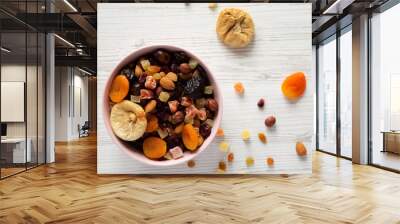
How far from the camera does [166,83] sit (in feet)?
11.2

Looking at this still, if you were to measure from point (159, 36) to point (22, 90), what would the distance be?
2171mm

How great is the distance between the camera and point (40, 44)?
18.9 ft

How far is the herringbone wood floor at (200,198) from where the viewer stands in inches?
108

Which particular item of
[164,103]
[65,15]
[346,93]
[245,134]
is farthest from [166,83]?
[346,93]

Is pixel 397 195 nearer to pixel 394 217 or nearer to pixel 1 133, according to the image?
pixel 394 217

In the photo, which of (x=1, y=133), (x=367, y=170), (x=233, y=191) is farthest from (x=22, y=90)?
(x=367, y=170)

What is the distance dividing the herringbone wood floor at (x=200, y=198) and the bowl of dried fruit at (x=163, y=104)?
462 mm

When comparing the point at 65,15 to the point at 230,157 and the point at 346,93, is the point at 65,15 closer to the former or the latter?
the point at 230,157

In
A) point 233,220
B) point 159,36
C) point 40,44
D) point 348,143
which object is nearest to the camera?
point 233,220

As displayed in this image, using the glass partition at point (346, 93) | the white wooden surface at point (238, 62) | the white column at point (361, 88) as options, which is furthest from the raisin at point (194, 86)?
the glass partition at point (346, 93)

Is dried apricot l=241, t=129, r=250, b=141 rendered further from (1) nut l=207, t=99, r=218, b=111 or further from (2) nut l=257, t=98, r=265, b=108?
(1) nut l=207, t=99, r=218, b=111

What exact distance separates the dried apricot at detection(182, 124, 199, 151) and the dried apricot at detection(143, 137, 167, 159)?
20 cm

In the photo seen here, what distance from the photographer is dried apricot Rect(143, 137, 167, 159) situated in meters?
3.38

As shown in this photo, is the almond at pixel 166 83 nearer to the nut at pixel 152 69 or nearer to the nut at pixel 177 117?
the nut at pixel 152 69
